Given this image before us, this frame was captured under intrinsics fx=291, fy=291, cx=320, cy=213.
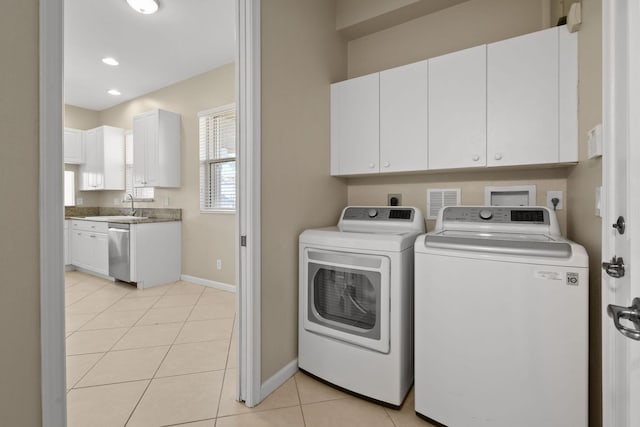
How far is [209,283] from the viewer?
3.88 meters

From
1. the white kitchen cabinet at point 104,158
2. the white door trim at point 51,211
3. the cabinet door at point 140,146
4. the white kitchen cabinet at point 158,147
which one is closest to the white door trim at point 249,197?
the white door trim at point 51,211

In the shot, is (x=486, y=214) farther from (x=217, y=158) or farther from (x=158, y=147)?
(x=158, y=147)

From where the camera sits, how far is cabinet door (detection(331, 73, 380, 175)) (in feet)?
7.06

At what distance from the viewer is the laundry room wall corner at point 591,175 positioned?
47.9 inches

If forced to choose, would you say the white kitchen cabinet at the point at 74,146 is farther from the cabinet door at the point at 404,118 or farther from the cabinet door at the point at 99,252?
the cabinet door at the point at 404,118

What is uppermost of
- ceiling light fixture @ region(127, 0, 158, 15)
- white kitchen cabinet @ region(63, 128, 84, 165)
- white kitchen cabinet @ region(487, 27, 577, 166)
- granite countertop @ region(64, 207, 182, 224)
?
ceiling light fixture @ region(127, 0, 158, 15)

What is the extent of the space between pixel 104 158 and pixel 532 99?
226 inches

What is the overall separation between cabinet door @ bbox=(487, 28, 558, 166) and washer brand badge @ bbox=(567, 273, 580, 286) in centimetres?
73

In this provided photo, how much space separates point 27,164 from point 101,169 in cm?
505

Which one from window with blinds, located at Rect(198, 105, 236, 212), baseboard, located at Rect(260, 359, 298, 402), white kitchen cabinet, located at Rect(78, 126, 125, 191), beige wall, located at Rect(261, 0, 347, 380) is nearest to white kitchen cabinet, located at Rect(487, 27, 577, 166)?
beige wall, located at Rect(261, 0, 347, 380)

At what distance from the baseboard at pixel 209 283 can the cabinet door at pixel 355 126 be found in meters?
2.27

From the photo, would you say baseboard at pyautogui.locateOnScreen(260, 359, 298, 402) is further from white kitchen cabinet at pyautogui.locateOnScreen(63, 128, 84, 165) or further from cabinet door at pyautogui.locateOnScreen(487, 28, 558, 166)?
white kitchen cabinet at pyautogui.locateOnScreen(63, 128, 84, 165)

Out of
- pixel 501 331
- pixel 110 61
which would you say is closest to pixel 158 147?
pixel 110 61

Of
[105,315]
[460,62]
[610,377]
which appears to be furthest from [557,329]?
[105,315]
